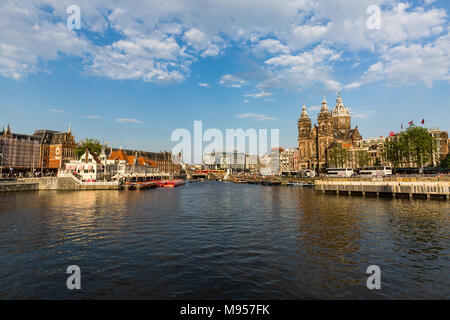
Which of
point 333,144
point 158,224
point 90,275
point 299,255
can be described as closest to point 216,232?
point 158,224

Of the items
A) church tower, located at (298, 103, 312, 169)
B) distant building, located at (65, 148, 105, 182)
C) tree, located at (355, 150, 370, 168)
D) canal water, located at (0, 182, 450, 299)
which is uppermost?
church tower, located at (298, 103, 312, 169)

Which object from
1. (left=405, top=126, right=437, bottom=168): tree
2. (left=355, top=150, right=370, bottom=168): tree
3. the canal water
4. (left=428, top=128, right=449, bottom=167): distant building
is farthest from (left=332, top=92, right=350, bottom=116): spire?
the canal water

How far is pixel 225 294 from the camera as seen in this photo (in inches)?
535

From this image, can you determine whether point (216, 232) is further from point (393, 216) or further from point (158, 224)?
point (393, 216)

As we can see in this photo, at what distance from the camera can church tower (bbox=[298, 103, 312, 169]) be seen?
183125 millimetres

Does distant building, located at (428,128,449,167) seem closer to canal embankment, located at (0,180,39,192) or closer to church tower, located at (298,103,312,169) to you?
church tower, located at (298,103,312,169)

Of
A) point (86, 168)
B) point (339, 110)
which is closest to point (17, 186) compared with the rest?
point (86, 168)

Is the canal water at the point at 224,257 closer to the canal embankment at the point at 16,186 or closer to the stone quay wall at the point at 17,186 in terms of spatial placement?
the stone quay wall at the point at 17,186

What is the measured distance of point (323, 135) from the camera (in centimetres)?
17562

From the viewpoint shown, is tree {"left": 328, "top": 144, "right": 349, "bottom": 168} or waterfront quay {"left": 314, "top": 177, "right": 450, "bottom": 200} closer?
waterfront quay {"left": 314, "top": 177, "right": 450, "bottom": 200}

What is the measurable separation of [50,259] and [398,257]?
26.3 metres

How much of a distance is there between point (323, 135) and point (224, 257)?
6794 inches

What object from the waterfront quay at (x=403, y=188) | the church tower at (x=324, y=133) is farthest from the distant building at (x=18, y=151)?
the church tower at (x=324, y=133)

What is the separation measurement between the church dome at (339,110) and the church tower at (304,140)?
2141 cm
